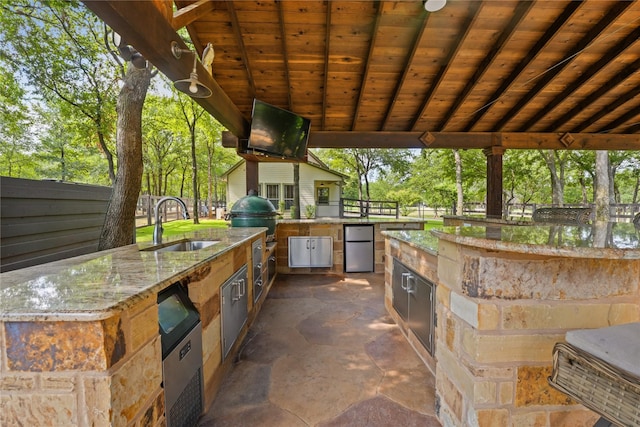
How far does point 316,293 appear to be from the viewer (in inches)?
168

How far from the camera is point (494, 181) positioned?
5602mm

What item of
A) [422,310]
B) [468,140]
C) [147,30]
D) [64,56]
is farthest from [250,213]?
[64,56]

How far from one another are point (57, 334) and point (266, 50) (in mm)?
3323

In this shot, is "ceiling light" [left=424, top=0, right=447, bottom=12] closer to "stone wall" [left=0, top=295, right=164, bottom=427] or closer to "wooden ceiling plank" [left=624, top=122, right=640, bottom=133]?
"stone wall" [left=0, top=295, right=164, bottom=427]

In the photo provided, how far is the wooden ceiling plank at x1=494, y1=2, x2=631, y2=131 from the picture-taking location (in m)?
2.70

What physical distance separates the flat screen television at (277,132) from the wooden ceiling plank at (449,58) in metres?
1.93

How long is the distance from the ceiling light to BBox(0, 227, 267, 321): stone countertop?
9.35ft

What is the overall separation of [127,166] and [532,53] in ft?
18.7

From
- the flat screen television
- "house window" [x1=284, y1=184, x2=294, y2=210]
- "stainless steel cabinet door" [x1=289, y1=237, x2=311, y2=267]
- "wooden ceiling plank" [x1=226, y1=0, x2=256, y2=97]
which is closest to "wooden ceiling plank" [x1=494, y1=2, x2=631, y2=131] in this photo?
the flat screen television

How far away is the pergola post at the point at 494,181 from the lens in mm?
5504

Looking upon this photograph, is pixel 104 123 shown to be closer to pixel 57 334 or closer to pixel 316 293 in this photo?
pixel 316 293

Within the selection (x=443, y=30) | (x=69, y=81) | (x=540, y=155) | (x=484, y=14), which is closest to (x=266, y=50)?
(x=443, y=30)

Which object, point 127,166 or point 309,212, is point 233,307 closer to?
point 127,166

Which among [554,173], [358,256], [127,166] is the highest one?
[554,173]
